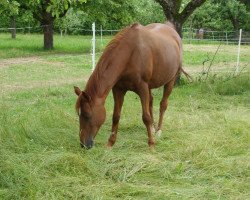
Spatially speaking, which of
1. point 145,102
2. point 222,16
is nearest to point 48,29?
point 145,102

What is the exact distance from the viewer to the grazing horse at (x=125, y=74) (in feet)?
15.1

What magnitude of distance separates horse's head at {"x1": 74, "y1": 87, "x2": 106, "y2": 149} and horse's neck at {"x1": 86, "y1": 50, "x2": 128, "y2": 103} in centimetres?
11

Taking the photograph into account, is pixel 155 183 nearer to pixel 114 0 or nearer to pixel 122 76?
pixel 122 76

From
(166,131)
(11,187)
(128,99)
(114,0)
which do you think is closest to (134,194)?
(11,187)

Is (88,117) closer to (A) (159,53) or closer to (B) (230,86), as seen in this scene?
(A) (159,53)

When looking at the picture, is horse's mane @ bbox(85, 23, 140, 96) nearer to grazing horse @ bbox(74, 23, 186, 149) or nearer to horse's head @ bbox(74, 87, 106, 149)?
grazing horse @ bbox(74, 23, 186, 149)

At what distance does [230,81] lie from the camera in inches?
374

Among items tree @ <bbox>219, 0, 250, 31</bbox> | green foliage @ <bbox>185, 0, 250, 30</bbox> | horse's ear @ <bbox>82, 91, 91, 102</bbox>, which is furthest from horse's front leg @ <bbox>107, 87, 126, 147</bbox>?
green foliage @ <bbox>185, 0, 250, 30</bbox>

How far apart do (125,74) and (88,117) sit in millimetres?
755

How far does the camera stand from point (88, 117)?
4.57m

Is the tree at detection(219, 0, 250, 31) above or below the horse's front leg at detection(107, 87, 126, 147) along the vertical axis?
above

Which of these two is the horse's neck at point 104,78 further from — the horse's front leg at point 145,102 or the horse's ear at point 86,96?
the horse's front leg at point 145,102

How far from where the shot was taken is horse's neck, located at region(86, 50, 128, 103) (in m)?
4.65

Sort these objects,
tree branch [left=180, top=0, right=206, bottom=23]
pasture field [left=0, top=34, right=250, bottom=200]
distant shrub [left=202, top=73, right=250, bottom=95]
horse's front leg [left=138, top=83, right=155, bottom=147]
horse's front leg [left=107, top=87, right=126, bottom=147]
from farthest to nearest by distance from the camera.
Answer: tree branch [left=180, top=0, right=206, bottom=23] < distant shrub [left=202, top=73, right=250, bottom=95] < horse's front leg [left=107, top=87, right=126, bottom=147] < horse's front leg [left=138, top=83, right=155, bottom=147] < pasture field [left=0, top=34, right=250, bottom=200]
